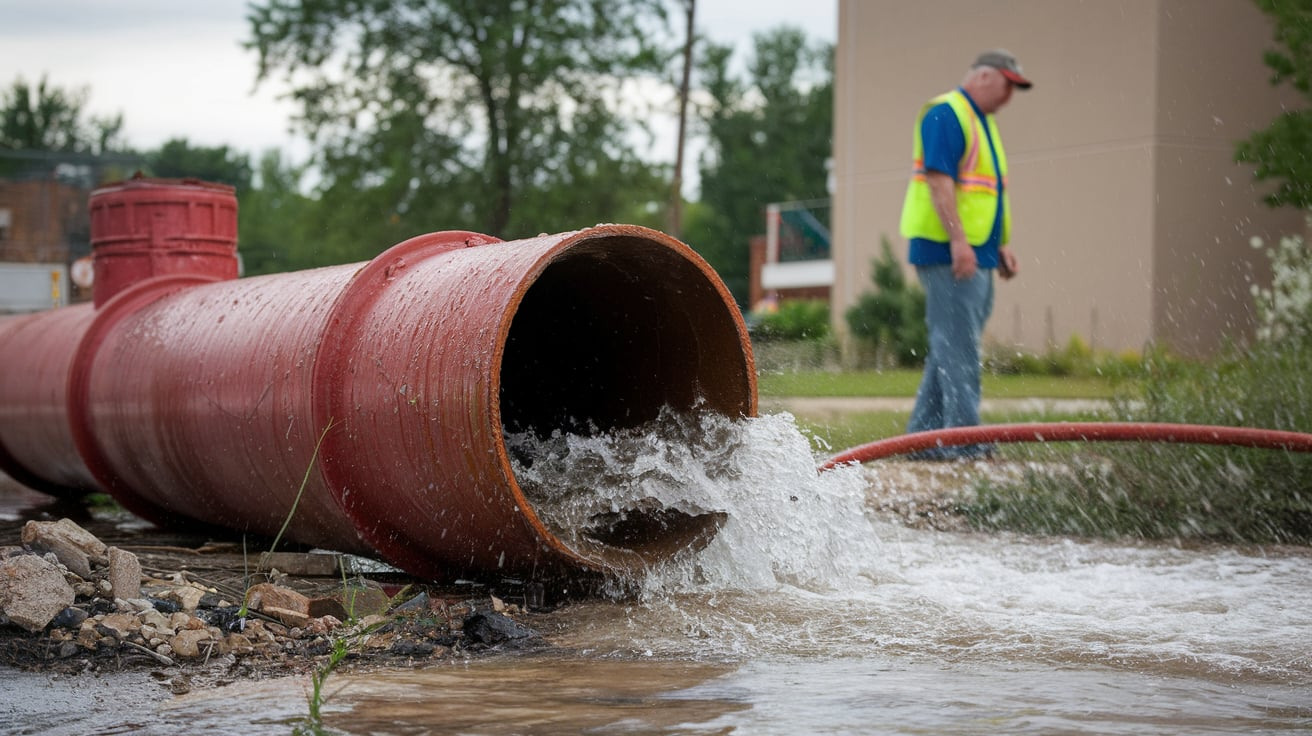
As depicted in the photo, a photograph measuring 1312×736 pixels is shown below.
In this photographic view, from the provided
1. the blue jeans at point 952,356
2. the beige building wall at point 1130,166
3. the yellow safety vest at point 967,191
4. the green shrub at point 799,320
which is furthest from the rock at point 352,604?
the green shrub at point 799,320

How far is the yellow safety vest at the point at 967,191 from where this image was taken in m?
7.32

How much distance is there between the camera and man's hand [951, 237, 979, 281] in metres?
7.05

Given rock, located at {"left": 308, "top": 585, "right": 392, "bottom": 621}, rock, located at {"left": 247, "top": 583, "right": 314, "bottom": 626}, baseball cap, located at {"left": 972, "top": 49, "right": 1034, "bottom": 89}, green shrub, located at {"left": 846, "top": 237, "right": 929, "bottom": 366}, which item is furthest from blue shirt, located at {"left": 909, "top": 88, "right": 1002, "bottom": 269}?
green shrub, located at {"left": 846, "top": 237, "right": 929, "bottom": 366}

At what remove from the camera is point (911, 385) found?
43.8 feet

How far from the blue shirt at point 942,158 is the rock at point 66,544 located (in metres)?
4.72

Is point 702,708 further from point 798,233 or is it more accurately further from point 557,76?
point 798,233

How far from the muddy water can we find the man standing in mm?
2058

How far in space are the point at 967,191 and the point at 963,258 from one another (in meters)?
0.52

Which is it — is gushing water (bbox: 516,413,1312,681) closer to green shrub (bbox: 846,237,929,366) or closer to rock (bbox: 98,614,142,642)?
rock (bbox: 98,614,142,642)

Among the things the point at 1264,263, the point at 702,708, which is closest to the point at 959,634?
the point at 702,708

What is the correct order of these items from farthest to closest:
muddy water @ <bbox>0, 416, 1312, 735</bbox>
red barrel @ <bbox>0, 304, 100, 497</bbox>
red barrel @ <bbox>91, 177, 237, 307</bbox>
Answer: red barrel @ <bbox>91, 177, 237, 307</bbox> < red barrel @ <bbox>0, 304, 100, 497</bbox> < muddy water @ <bbox>0, 416, 1312, 735</bbox>

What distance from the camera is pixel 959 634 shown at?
3371 millimetres

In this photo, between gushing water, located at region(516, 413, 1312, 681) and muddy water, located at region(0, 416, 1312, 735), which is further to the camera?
gushing water, located at region(516, 413, 1312, 681)

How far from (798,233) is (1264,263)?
1006 inches
